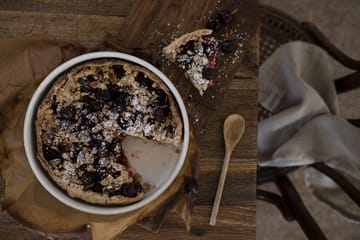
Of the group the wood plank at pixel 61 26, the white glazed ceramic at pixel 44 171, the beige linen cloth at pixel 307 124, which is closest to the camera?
the white glazed ceramic at pixel 44 171

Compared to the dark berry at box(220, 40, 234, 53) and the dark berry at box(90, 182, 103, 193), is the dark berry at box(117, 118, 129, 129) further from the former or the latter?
the dark berry at box(220, 40, 234, 53)

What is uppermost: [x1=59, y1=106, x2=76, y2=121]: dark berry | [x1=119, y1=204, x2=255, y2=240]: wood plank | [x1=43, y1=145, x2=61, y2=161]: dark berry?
[x1=59, y1=106, x2=76, y2=121]: dark berry

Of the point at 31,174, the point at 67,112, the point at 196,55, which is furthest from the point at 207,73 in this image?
the point at 31,174

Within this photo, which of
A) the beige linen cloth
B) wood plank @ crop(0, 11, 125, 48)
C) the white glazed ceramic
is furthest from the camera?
the beige linen cloth

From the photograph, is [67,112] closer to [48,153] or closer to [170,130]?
[48,153]

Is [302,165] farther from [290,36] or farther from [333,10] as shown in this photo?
[333,10]

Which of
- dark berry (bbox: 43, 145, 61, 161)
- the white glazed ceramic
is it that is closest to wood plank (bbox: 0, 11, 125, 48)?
the white glazed ceramic

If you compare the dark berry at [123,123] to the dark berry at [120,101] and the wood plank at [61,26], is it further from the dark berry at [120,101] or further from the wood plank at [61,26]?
the wood plank at [61,26]

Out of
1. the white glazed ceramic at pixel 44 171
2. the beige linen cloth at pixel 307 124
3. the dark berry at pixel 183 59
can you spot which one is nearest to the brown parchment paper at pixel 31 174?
the white glazed ceramic at pixel 44 171
